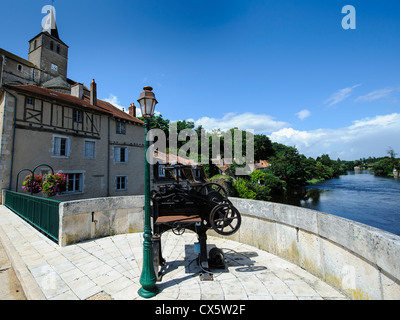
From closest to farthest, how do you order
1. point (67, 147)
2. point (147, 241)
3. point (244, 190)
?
point (147, 241) < point (67, 147) < point (244, 190)

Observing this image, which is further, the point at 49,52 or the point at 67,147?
the point at 49,52

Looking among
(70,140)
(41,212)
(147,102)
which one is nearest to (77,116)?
(70,140)

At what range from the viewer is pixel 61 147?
15406mm

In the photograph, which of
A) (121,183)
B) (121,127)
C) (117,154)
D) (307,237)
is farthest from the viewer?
(121,127)

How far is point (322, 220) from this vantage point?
3.57m

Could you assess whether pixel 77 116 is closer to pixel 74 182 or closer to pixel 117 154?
pixel 117 154

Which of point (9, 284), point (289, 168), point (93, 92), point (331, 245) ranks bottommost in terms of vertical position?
point (9, 284)

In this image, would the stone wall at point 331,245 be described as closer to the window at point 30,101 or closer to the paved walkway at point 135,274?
the paved walkway at point 135,274

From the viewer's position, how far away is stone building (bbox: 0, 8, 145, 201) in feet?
41.3

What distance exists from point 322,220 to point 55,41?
47181mm

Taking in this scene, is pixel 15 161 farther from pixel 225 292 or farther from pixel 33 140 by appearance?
pixel 225 292

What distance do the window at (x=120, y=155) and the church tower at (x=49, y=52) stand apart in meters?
22.5

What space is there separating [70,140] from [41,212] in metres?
11.7
